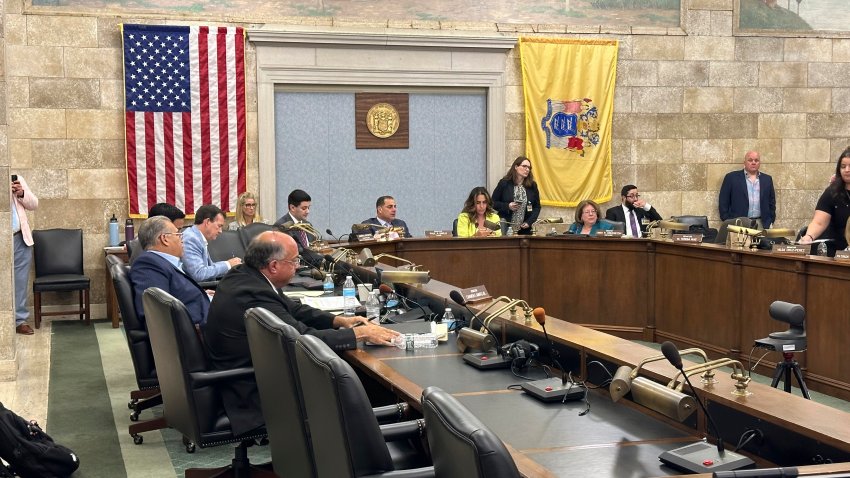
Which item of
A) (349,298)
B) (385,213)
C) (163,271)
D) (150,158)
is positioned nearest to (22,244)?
(150,158)

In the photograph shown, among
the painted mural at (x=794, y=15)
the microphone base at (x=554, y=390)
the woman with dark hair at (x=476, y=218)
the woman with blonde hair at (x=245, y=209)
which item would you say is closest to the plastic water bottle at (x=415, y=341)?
the microphone base at (x=554, y=390)

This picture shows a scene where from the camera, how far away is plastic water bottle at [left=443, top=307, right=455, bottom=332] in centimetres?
429

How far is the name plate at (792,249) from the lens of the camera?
6.39 meters

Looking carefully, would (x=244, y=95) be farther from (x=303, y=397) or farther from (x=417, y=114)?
(x=303, y=397)

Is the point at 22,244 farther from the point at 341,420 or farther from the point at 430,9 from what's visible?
the point at 341,420

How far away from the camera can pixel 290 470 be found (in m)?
3.22

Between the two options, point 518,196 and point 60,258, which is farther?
point 518,196

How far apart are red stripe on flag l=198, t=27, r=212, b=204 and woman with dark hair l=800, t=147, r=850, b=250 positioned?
5463mm

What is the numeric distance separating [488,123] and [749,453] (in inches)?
321

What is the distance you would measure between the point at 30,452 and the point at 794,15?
9606 millimetres

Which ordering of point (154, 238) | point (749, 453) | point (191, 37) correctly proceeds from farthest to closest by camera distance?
point (191, 37) → point (154, 238) → point (749, 453)

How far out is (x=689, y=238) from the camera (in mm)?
7684

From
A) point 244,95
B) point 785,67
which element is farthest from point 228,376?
point 785,67

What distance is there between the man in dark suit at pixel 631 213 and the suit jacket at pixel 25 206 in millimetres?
5189
